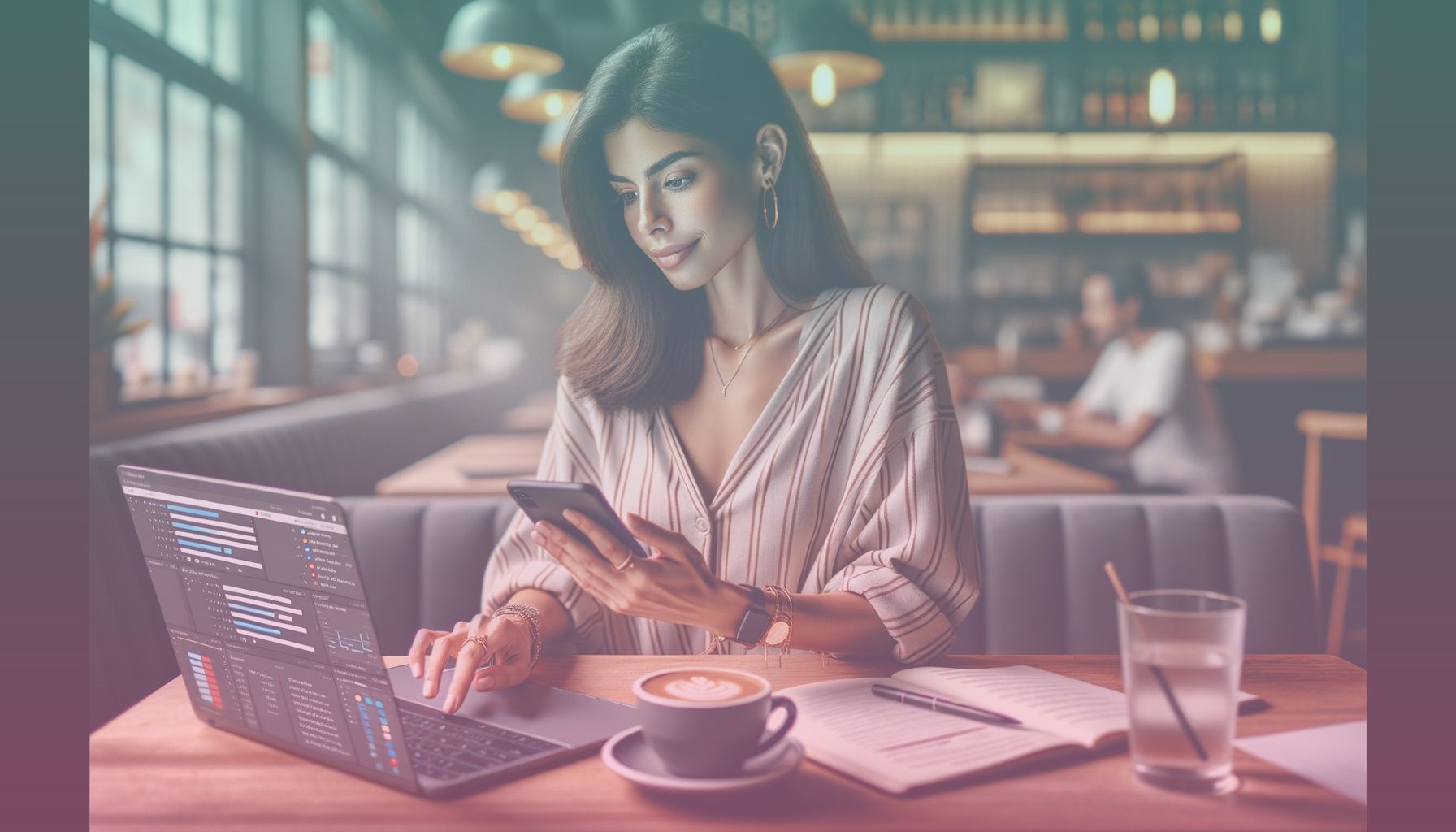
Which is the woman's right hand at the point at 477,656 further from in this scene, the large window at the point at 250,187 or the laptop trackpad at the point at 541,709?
the large window at the point at 250,187

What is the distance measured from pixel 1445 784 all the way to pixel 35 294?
91 centimetres

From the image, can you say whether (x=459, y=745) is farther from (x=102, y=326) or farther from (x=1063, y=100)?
(x=1063, y=100)

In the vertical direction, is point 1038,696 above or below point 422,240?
below

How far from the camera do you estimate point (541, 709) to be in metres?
0.91

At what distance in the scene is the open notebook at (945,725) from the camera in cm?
75

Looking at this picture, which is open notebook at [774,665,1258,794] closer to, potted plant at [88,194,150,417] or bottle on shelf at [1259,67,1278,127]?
potted plant at [88,194,150,417]

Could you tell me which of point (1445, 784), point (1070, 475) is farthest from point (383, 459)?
point (1445, 784)

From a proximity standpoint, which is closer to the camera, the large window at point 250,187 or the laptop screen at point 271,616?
the laptop screen at point 271,616

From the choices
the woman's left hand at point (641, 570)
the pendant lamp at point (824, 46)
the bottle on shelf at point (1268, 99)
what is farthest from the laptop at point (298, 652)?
the bottle on shelf at point (1268, 99)

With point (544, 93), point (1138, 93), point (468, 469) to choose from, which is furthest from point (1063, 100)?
point (468, 469)

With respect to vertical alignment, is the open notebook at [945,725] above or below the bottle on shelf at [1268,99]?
below

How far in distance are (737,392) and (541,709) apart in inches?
22.4

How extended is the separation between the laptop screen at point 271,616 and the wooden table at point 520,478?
1.18m

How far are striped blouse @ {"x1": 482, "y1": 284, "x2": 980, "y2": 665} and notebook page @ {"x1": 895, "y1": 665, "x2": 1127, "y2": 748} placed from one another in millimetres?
147
